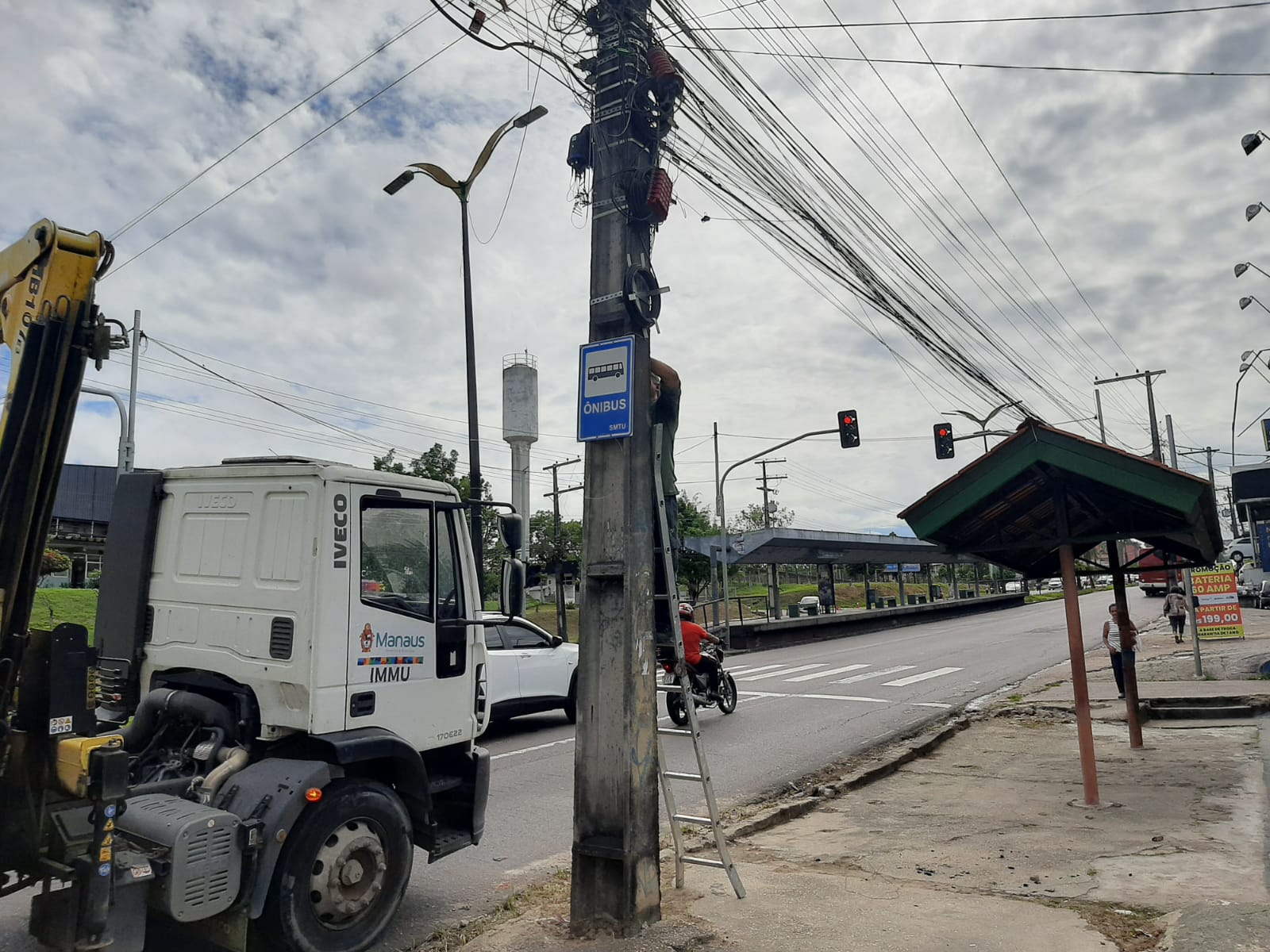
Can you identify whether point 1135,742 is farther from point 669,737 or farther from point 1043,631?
point 1043,631

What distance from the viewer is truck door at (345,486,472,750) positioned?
16.2 ft

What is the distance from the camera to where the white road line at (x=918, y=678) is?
17859 millimetres

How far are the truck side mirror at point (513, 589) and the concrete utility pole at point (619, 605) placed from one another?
0.58m

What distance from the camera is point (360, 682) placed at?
16.0ft

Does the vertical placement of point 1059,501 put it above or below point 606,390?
below

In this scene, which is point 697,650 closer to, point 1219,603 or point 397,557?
point 397,557

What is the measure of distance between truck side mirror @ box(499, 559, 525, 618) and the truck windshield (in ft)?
1.46

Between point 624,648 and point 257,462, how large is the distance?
2473mm

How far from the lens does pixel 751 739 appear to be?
11.6m

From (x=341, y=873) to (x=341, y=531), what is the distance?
177cm

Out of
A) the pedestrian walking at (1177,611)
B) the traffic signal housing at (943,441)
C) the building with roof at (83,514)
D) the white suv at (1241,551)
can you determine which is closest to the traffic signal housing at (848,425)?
the traffic signal housing at (943,441)

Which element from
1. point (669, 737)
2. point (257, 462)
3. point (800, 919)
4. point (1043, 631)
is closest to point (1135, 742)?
point (669, 737)

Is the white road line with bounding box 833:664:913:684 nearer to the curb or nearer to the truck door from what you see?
the curb

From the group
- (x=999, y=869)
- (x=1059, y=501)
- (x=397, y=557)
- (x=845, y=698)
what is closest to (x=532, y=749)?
(x=999, y=869)
